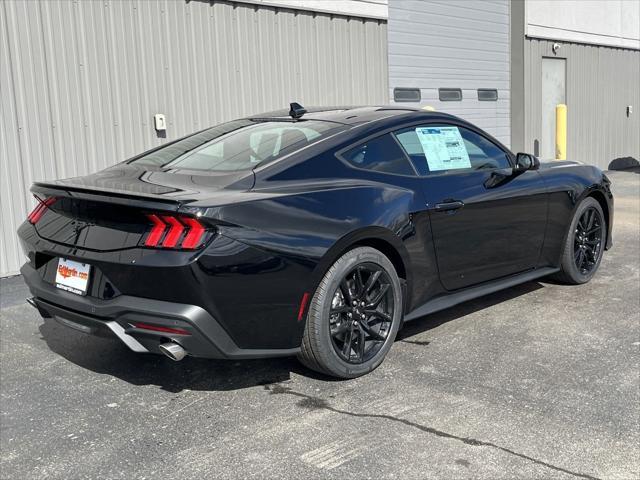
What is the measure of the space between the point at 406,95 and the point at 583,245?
239 inches

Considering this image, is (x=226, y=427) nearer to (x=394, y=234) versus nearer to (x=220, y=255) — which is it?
(x=220, y=255)

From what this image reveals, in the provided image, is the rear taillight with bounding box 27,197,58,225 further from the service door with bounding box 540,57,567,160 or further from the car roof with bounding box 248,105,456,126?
the service door with bounding box 540,57,567,160

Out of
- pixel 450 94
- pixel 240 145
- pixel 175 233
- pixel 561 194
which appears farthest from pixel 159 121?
pixel 450 94

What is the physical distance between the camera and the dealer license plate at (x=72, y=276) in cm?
341

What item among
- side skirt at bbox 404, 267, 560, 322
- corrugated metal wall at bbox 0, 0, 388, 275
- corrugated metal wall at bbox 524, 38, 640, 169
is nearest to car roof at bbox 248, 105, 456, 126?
→ side skirt at bbox 404, 267, 560, 322

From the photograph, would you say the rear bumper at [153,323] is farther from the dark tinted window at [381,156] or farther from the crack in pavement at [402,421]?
the dark tinted window at [381,156]

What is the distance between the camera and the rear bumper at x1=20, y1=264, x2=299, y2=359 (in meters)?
3.15

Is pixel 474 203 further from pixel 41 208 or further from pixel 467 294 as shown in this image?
Answer: pixel 41 208

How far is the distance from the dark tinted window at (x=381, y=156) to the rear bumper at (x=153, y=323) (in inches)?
45.7

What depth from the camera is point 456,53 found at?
40.2 ft

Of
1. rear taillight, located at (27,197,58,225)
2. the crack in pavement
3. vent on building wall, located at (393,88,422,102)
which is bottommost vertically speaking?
the crack in pavement

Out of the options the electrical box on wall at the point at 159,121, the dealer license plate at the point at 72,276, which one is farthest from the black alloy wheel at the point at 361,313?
the electrical box on wall at the point at 159,121

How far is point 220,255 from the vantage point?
10.3 feet

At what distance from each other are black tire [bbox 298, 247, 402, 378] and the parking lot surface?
146 mm
